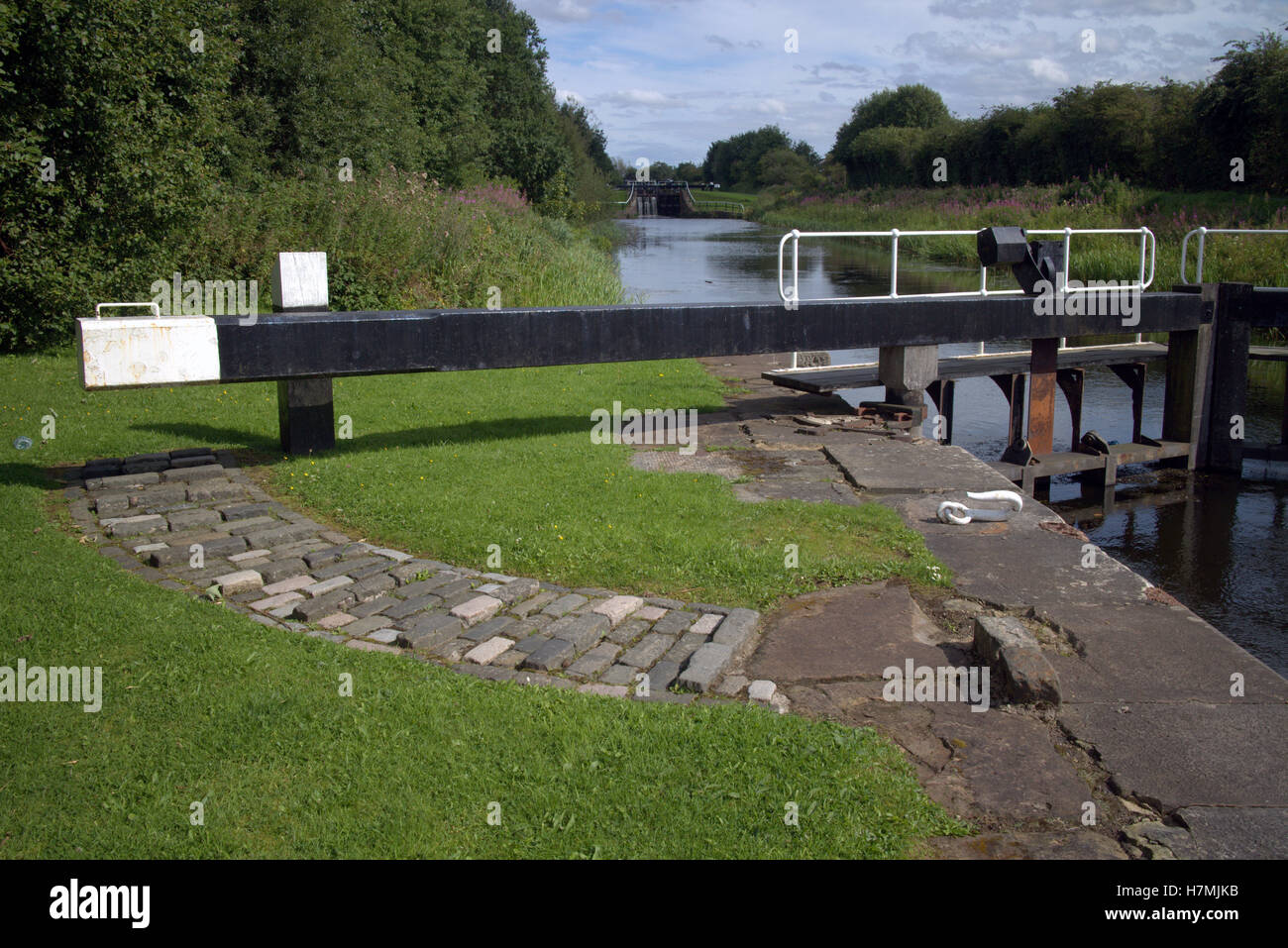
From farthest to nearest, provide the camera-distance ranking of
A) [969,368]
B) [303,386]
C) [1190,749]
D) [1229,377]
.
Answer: [1229,377] < [969,368] < [303,386] < [1190,749]

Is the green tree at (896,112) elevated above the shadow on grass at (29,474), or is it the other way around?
the green tree at (896,112)

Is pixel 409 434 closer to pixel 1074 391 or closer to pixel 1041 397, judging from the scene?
pixel 1041 397

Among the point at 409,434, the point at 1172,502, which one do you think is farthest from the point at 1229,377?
the point at 409,434

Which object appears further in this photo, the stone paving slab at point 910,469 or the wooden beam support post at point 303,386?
the stone paving slab at point 910,469

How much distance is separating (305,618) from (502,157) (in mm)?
40616

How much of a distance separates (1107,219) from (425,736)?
32870 millimetres

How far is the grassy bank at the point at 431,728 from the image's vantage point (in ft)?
11.4

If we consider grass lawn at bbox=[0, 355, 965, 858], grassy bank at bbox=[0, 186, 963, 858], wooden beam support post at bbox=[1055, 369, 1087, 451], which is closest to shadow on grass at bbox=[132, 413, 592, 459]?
grassy bank at bbox=[0, 186, 963, 858]

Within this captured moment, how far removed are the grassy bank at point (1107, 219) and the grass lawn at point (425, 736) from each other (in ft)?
34.9

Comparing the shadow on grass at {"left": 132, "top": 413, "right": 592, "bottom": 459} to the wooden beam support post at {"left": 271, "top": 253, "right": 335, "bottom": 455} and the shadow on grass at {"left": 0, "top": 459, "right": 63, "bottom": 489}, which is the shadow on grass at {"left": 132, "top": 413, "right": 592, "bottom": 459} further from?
the shadow on grass at {"left": 0, "top": 459, "right": 63, "bottom": 489}

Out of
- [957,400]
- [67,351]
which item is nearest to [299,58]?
[67,351]

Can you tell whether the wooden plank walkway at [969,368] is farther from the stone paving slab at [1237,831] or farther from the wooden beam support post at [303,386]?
the stone paving slab at [1237,831]

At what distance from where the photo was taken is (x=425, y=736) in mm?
4055

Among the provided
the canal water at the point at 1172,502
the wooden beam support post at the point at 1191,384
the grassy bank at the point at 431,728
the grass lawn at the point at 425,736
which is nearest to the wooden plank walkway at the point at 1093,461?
the wooden beam support post at the point at 1191,384
